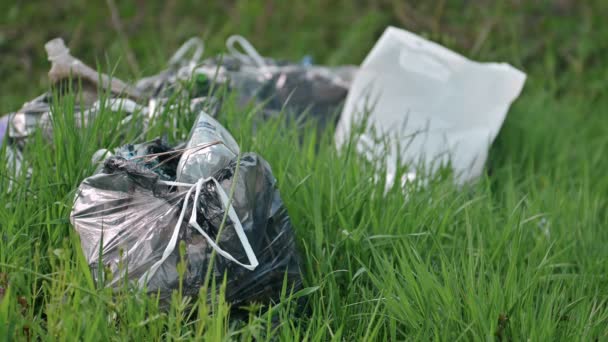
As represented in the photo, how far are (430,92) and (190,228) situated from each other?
182cm

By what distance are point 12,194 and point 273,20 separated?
3.54m

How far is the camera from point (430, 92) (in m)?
3.31

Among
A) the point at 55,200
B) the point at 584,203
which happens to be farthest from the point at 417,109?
the point at 55,200

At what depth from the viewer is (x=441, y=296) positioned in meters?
1.84

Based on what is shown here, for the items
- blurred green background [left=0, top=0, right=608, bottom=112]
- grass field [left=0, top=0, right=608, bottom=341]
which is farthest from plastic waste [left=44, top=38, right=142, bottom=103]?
blurred green background [left=0, top=0, right=608, bottom=112]

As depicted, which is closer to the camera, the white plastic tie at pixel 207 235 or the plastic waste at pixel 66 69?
the white plastic tie at pixel 207 235

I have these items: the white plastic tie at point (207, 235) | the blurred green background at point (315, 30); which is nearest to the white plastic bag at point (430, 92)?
the blurred green background at point (315, 30)

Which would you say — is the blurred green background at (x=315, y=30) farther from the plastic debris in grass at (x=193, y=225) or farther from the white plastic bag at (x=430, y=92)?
the plastic debris in grass at (x=193, y=225)

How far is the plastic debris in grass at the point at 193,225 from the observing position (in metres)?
1.74

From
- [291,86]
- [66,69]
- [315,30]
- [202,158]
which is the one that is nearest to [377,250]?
[202,158]

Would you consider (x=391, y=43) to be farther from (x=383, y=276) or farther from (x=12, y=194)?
(x=12, y=194)

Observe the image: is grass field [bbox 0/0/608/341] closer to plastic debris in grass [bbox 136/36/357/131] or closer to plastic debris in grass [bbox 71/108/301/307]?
plastic debris in grass [bbox 71/108/301/307]

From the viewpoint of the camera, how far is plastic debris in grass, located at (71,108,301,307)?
174cm

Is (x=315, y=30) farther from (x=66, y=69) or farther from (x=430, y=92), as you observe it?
(x=66, y=69)
